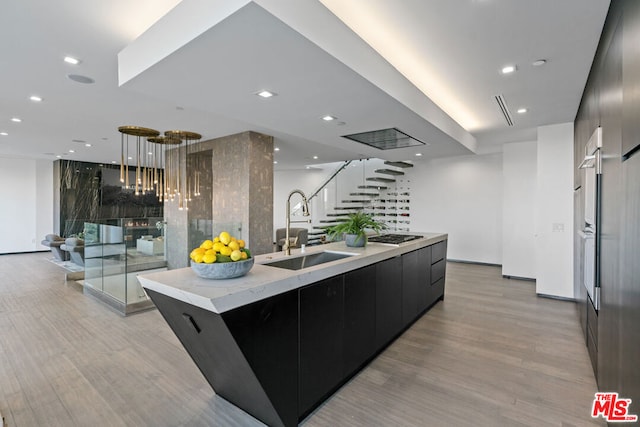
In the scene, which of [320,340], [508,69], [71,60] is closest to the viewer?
[320,340]

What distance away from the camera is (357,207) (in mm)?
9875

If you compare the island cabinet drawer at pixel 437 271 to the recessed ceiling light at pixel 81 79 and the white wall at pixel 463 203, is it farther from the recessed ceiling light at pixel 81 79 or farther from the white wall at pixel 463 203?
the recessed ceiling light at pixel 81 79

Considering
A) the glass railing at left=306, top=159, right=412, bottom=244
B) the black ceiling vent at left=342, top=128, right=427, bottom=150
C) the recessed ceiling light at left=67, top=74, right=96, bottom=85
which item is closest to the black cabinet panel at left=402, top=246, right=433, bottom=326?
the black ceiling vent at left=342, top=128, right=427, bottom=150

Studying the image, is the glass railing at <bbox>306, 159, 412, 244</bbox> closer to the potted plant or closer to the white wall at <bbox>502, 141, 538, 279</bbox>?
the white wall at <bbox>502, 141, 538, 279</bbox>

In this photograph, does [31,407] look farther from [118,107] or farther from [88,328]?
[118,107]

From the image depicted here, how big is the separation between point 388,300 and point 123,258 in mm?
3766

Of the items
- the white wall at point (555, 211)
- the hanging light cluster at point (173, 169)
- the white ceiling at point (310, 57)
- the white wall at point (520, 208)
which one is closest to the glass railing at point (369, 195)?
the white wall at point (520, 208)

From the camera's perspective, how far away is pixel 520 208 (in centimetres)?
651

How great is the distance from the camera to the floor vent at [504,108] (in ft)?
13.1

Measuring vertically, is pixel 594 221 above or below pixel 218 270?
above

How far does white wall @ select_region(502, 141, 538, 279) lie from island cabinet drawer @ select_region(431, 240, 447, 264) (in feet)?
8.73

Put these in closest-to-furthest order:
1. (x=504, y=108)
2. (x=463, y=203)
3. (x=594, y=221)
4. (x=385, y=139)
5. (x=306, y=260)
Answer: (x=594, y=221), (x=306, y=260), (x=504, y=108), (x=385, y=139), (x=463, y=203)

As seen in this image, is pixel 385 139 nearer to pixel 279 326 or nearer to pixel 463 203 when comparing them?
pixel 279 326

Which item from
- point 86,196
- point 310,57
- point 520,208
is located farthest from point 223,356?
point 86,196
